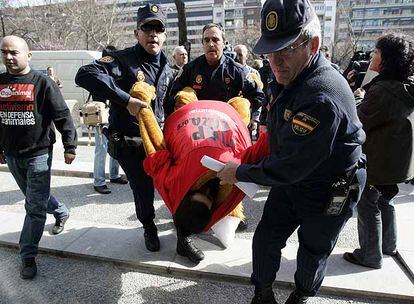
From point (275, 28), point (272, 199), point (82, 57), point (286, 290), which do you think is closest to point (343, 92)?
point (275, 28)

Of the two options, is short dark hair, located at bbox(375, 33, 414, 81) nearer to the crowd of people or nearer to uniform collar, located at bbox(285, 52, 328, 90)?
the crowd of people

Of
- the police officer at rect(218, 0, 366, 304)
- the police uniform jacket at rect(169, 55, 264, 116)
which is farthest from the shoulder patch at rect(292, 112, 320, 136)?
the police uniform jacket at rect(169, 55, 264, 116)

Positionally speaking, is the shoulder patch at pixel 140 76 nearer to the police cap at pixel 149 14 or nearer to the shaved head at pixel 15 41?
the police cap at pixel 149 14

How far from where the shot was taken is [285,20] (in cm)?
158

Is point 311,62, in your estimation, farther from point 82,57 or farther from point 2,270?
point 82,57

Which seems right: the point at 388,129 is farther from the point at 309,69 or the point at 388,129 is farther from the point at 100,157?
the point at 100,157

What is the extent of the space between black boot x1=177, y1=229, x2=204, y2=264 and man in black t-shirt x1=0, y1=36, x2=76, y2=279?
1.17 meters

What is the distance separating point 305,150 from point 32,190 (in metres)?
2.18

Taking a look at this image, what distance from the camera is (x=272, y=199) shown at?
7.12ft

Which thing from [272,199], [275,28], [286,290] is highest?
[275,28]

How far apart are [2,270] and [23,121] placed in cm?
129

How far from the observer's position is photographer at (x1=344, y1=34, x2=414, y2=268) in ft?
7.76

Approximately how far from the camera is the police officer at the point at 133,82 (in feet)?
8.24

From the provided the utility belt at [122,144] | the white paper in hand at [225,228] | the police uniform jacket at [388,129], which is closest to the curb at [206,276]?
the white paper in hand at [225,228]
